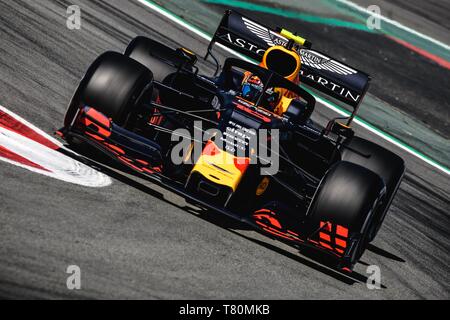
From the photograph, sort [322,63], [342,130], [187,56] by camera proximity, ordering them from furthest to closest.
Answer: [322,63], [187,56], [342,130]

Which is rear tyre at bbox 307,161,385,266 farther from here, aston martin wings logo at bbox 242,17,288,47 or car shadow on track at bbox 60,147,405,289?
aston martin wings logo at bbox 242,17,288,47

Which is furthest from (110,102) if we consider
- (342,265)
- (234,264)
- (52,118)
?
(342,265)

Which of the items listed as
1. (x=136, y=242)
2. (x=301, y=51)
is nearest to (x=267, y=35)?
(x=301, y=51)

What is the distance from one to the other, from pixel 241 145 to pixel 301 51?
2.79m

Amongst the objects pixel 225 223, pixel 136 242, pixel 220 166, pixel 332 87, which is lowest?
pixel 136 242

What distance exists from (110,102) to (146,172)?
2.98 feet

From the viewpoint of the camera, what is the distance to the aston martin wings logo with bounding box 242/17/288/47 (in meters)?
9.59

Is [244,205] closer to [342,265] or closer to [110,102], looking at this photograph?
[342,265]

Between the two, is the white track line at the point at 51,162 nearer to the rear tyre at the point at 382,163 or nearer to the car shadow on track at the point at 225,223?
the car shadow on track at the point at 225,223

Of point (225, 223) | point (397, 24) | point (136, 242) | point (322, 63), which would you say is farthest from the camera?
point (397, 24)

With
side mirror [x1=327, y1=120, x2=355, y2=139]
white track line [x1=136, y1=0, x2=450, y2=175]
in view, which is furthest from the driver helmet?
white track line [x1=136, y1=0, x2=450, y2=175]

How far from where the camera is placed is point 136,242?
19.6ft

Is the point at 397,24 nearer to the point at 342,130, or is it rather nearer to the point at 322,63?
the point at 322,63

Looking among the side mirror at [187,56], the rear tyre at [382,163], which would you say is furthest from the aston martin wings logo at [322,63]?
the side mirror at [187,56]
